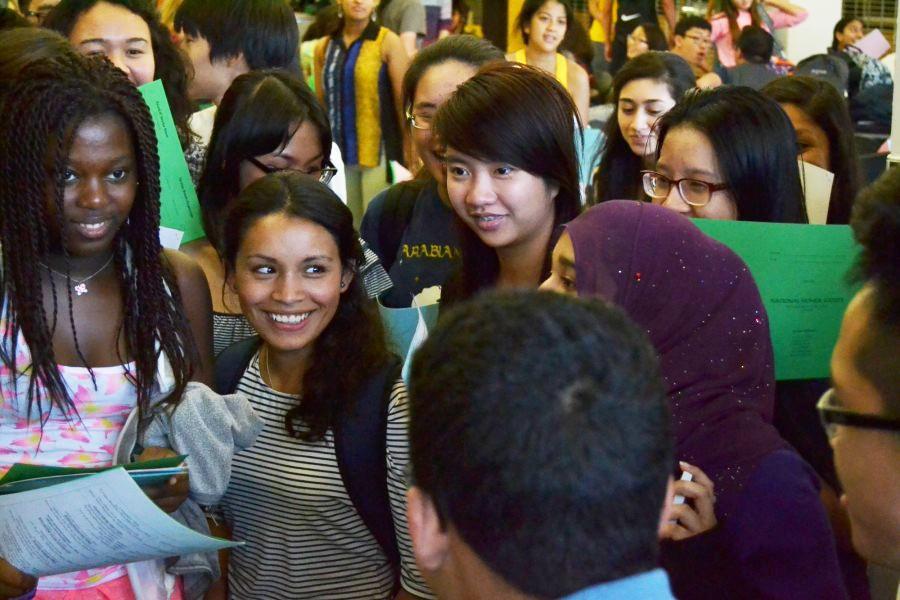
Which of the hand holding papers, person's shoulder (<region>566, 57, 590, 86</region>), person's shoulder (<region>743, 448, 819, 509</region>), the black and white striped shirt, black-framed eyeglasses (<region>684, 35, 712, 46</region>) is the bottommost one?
the black and white striped shirt

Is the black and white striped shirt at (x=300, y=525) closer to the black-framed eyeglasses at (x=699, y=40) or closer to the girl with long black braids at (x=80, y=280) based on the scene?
the girl with long black braids at (x=80, y=280)

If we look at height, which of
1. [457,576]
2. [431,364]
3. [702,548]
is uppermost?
[431,364]

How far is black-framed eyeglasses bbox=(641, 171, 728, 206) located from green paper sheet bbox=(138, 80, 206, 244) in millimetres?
1122

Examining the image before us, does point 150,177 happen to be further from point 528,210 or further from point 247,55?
point 247,55

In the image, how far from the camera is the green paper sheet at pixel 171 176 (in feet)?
9.16

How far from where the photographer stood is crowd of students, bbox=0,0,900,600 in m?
1.14

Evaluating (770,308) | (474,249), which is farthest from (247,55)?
(770,308)

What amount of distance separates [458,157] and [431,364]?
133 cm

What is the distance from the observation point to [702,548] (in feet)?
5.89

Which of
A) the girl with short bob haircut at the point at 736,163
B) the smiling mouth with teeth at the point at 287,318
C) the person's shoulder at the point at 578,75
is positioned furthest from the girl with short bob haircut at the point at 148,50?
the person's shoulder at the point at 578,75

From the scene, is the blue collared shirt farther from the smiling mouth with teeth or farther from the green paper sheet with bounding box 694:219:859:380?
the smiling mouth with teeth

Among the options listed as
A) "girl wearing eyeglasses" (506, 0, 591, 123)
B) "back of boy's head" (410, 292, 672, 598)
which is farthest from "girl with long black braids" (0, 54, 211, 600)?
"girl wearing eyeglasses" (506, 0, 591, 123)

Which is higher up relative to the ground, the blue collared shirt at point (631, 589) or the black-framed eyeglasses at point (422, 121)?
the black-framed eyeglasses at point (422, 121)

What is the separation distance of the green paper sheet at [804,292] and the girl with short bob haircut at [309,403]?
28.2 inches
